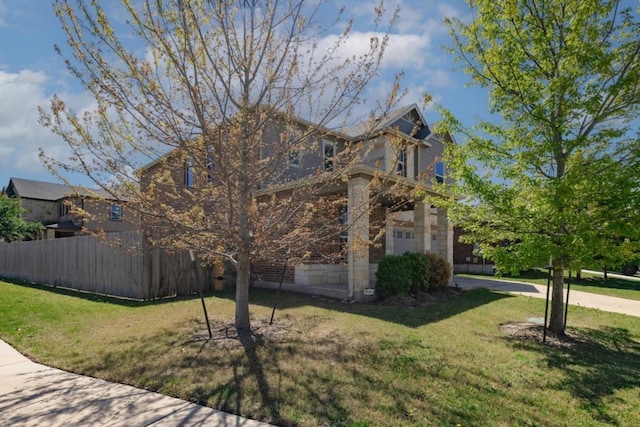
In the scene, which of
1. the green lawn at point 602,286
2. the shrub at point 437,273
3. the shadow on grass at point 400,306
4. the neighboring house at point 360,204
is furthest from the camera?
the green lawn at point 602,286

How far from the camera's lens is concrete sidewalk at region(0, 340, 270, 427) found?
12.0ft

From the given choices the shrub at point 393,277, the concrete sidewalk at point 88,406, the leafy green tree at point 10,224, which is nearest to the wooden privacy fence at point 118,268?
the concrete sidewalk at point 88,406

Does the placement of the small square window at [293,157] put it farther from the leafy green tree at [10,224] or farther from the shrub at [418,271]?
the leafy green tree at [10,224]

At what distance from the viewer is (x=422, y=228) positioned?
44.4ft

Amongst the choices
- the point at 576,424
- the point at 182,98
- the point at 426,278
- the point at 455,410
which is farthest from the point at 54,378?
the point at 426,278

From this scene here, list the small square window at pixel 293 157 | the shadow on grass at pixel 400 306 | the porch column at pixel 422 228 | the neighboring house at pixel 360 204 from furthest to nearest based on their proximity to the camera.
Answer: the porch column at pixel 422 228
the shadow on grass at pixel 400 306
the small square window at pixel 293 157
the neighboring house at pixel 360 204

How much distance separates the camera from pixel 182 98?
6102 mm

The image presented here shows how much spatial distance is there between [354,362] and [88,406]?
3272 millimetres

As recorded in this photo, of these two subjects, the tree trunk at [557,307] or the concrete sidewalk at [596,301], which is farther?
the concrete sidewalk at [596,301]

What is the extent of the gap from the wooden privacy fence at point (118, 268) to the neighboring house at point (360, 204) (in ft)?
→ 7.46

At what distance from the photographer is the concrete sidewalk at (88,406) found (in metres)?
3.66

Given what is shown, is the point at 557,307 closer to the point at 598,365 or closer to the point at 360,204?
the point at 598,365

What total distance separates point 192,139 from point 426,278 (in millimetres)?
8406

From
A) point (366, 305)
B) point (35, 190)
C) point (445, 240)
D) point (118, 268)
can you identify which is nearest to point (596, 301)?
point (445, 240)
